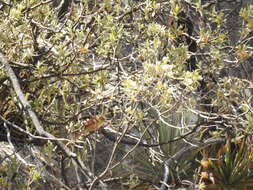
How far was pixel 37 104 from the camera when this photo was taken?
2719 mm

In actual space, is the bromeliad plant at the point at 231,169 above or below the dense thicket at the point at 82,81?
below

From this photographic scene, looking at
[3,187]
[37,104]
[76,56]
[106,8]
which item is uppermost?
[106,8]

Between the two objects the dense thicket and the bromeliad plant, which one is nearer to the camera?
the dense thicket

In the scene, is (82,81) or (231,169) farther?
(231,169)

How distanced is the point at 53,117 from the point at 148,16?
31.5 inches

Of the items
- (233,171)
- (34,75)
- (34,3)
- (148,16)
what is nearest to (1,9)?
(34,3)

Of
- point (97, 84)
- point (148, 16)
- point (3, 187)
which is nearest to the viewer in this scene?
point (3, 187)

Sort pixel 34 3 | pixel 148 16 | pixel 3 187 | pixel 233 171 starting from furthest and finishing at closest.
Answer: pixel 233 171 < pixel 148 16 < pixel 34 3 < pixel 3 187

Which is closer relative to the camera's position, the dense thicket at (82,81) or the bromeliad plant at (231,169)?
the dense thicket at (82,81)

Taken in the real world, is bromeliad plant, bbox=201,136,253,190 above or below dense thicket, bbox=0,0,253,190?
below

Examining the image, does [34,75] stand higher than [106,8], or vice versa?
[106,8]

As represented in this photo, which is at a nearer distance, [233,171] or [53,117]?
[53,117]

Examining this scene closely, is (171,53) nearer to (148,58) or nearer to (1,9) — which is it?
(148,58)

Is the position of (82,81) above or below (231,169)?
above
